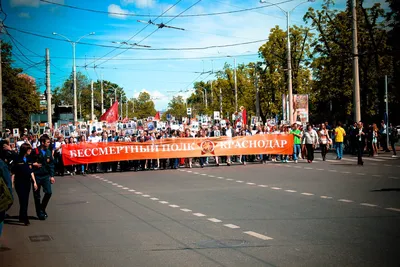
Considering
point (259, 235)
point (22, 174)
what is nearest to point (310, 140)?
point (22, 174)

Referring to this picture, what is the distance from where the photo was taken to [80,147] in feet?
83.9

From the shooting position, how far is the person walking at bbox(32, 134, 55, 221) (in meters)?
11.5

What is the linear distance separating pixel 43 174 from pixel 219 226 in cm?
424

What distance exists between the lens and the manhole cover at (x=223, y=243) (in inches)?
315

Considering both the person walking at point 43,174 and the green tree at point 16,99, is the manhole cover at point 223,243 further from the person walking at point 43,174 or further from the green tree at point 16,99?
the green tree at point 16,99

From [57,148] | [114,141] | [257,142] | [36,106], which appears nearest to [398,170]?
[257,142]

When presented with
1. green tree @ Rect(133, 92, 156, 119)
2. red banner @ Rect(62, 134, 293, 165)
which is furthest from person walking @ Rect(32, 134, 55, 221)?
green tree @ Rect(133, 92, 156, 119)

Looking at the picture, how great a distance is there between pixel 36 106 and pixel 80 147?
198ft

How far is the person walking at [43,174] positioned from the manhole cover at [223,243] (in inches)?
180

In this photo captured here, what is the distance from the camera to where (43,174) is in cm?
1165

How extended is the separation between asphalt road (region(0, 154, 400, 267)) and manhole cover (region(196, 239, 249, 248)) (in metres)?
0.01

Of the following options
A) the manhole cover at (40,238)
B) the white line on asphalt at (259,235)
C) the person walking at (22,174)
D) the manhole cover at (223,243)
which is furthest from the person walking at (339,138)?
the manhole cover at (40,238)

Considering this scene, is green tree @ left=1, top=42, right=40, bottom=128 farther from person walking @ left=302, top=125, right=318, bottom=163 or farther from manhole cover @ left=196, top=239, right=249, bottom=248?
manhole cover @ left=196, top=239, right=249, bottom=248

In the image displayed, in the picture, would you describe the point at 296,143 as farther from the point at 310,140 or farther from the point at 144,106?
the point at 144,106
